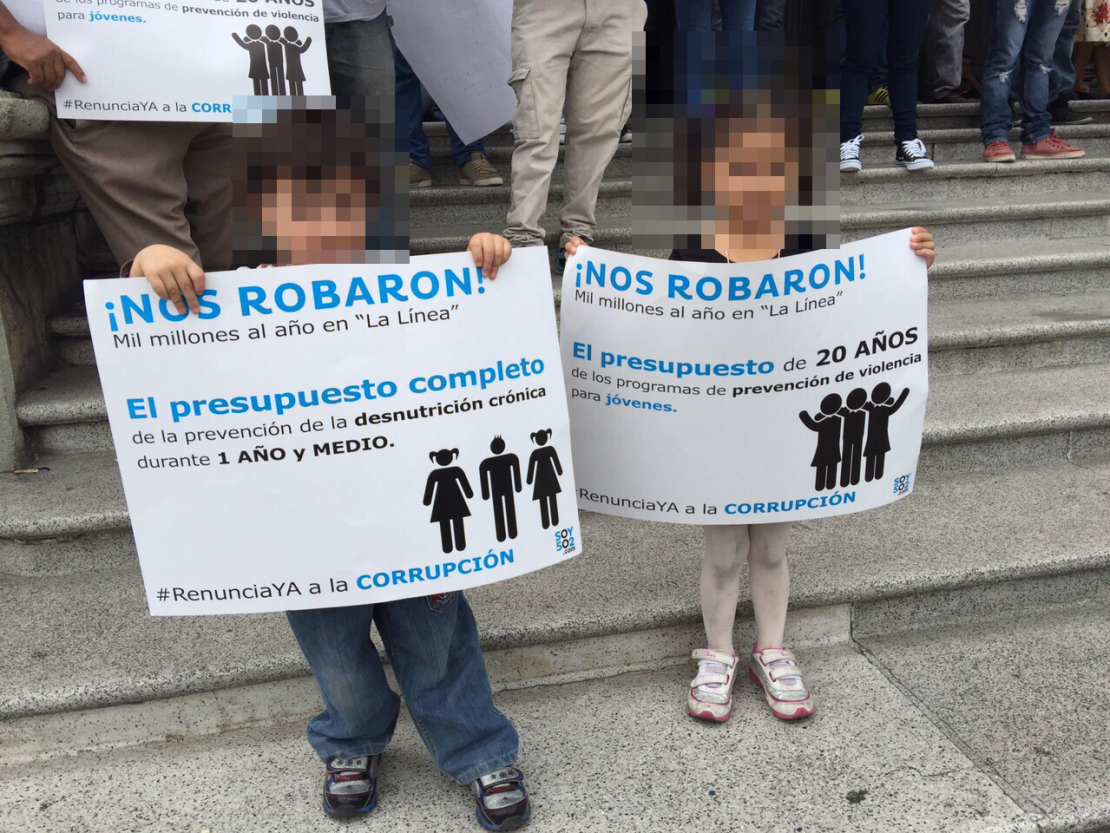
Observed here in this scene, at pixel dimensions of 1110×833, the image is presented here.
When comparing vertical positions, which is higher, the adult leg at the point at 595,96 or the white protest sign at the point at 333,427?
the adult leg at the point at 595,96

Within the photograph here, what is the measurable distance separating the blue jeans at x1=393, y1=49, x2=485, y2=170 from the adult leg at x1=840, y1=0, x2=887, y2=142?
1.77 meters

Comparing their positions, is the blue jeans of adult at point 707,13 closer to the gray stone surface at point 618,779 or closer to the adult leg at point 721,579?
the adult leg at point 721,579

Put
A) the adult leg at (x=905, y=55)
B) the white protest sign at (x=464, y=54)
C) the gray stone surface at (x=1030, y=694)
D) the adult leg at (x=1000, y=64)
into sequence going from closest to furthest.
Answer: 1. the gray stone surface at (x=1030, y=694)
2. the white protest sign at (x=464, y=54)
3. the adult leg at (x=905, y=55)
4. the adult leg at (x=1000, y=64)

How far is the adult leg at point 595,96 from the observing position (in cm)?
328

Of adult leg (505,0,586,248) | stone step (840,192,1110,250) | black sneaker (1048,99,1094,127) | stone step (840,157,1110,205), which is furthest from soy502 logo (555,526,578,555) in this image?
black sneaker (1048,99,1094,127)

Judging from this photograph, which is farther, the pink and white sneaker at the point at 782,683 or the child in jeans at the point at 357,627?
the pink and white sneaker at the point at 782,683

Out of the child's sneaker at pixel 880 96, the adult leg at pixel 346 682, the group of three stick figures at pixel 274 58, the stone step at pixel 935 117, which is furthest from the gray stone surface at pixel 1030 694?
the child's sneaker at pixel 880 96

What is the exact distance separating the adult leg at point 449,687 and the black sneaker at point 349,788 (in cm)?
14

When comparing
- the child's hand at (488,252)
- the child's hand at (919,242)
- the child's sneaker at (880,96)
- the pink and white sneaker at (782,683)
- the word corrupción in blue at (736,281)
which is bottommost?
the pink and white sneaker at (782,683)

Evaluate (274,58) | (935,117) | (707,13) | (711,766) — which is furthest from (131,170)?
(935,117)

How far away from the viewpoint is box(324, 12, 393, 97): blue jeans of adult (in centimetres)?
320

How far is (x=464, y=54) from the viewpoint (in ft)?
11.6

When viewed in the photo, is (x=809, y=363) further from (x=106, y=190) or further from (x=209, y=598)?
(x=106, y=190)

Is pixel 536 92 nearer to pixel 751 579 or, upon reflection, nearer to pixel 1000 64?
pixel 751 579
